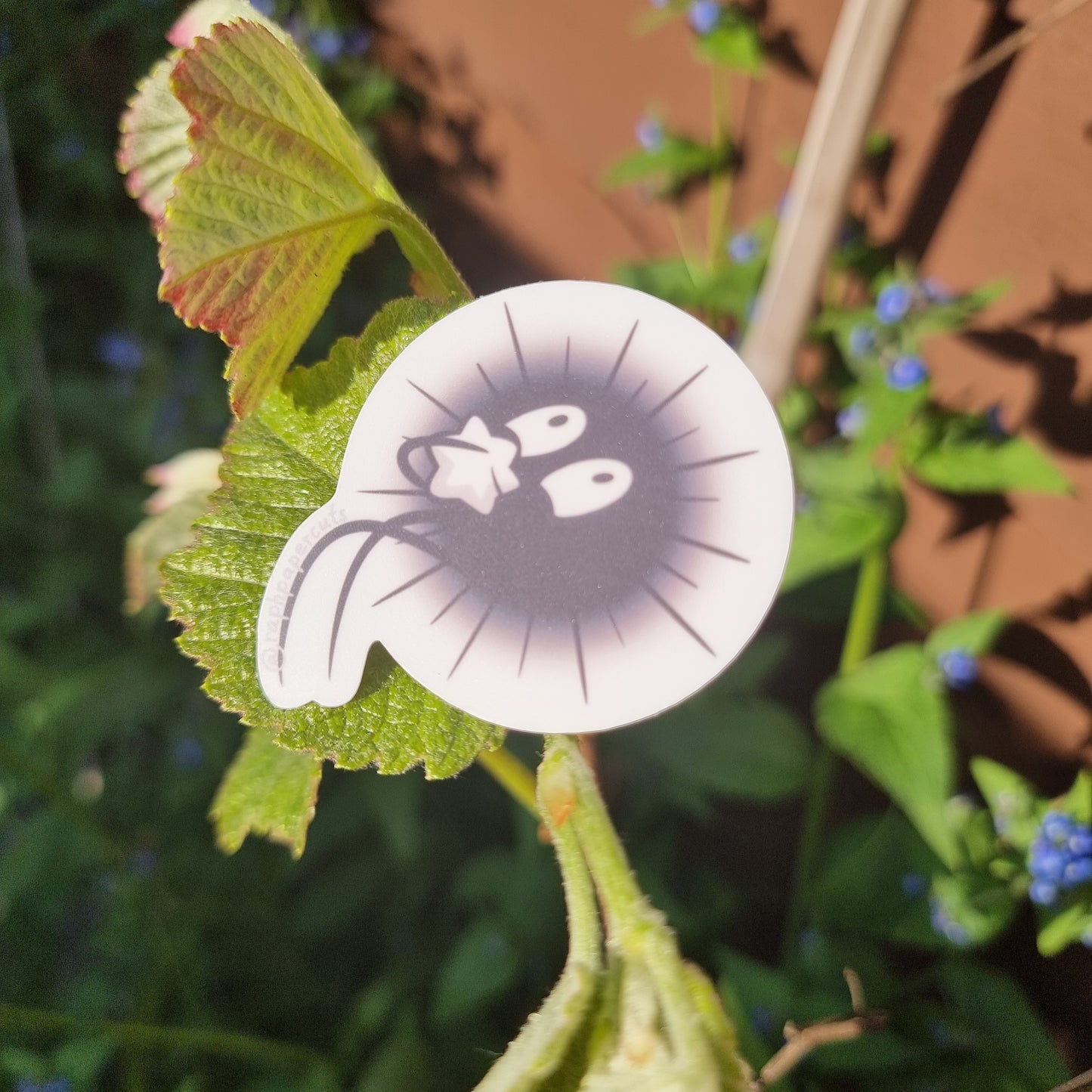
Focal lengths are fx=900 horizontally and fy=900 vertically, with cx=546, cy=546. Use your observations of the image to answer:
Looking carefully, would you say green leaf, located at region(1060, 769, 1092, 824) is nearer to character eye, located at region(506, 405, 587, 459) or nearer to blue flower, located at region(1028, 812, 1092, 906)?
blue flower, located at region(1028, 812, 1092, 906)

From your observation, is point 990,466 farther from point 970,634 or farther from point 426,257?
point 426,257

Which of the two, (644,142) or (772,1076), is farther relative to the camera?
(644,142)

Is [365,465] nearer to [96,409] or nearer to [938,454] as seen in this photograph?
[938,454]

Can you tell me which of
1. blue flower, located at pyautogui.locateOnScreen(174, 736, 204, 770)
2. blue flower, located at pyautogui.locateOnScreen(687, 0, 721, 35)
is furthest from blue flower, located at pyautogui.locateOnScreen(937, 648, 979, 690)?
blue flower, located at pyautogui.locateOnScreen(174, 736, 204, 770)

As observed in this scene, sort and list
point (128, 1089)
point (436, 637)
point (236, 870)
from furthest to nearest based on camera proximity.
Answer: point (236, 870)
point (128, 1089)
point (436, 637)

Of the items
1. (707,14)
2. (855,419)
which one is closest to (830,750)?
(855,419)

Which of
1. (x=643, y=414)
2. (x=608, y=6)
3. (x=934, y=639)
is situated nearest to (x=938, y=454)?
(x=934, y=639)

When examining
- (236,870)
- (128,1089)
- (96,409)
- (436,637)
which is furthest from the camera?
(96,409)
